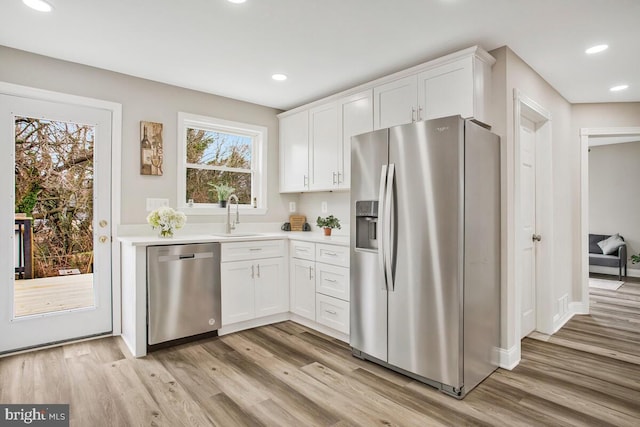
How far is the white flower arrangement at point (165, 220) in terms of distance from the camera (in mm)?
3107

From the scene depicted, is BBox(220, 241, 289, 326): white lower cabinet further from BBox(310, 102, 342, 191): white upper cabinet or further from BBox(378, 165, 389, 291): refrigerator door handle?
BBox(378, 165, 389, 291): refrigerator door handle

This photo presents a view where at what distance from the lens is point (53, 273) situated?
3002mm

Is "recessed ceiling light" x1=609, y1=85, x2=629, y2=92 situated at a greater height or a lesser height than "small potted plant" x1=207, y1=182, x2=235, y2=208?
greater

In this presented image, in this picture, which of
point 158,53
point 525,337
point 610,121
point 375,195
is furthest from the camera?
point 610,121

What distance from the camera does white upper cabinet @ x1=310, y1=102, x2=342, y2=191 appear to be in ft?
12.0

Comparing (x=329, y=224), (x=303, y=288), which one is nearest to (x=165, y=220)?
(x=303, y=288)

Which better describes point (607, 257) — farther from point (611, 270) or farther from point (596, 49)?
point (596, 49)

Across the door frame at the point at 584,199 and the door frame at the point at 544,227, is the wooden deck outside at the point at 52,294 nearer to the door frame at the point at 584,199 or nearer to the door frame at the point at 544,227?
the door frame at the point at 544,227

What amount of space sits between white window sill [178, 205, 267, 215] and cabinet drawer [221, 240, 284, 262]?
70 centimetres

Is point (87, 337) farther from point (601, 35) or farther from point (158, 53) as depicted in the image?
point (601, 35)

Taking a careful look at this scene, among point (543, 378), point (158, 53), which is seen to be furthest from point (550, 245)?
point (158, 53)

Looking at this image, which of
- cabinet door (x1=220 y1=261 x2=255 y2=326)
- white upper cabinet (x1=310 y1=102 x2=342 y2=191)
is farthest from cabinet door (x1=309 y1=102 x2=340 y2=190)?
cabinet door (x1=220 y1=261 x2=255 y2=326)

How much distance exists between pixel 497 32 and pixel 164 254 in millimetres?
3046

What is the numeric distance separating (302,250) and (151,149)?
5.85 ft
